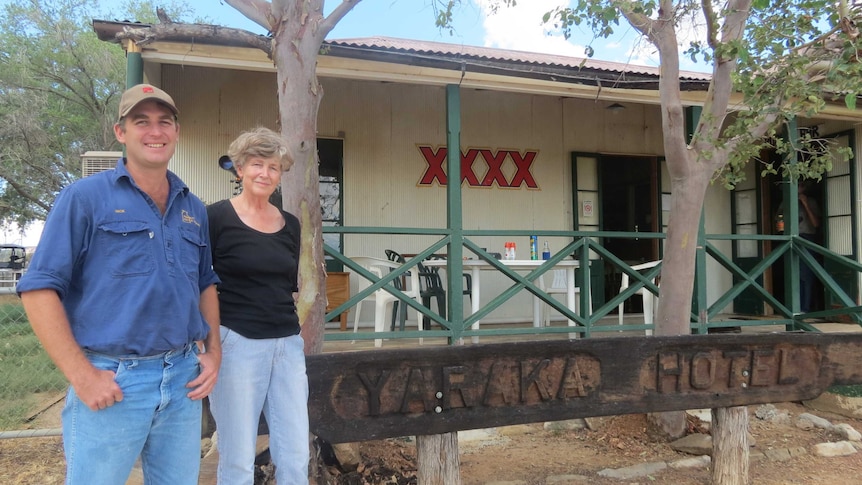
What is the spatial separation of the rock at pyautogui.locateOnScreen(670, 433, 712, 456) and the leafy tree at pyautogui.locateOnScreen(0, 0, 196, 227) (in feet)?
63.7

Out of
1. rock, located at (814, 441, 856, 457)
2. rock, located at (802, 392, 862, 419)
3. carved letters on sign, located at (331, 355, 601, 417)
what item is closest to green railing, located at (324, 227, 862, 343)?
rock, located at (802, 392, 862, 419)

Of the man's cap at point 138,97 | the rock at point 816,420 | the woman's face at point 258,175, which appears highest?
the man's cap at point 138,97

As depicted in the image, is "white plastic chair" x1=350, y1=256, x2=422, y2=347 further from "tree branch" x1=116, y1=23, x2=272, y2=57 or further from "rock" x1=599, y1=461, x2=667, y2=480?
"tree branch" x1=116, y1=23, x2=272, y2=57

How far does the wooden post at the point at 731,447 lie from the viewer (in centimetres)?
351

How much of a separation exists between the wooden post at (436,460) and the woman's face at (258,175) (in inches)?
61.1

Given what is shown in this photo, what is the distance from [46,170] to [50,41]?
4137mm

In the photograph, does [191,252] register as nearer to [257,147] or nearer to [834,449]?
[257,147]

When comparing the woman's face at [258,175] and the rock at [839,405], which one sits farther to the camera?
the rock at [839,405]

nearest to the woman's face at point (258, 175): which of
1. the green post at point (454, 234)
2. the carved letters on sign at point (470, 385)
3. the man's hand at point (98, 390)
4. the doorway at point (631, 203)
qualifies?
the man's hand at point (98, 390)

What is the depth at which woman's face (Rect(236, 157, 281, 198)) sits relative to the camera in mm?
2076

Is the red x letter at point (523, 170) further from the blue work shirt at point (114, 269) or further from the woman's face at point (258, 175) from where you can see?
the blue work shirt at point (114, 269)

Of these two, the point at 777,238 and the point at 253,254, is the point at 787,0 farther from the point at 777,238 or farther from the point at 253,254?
the point at 253,254

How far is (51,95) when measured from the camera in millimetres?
19250

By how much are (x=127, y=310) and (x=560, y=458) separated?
351cm
